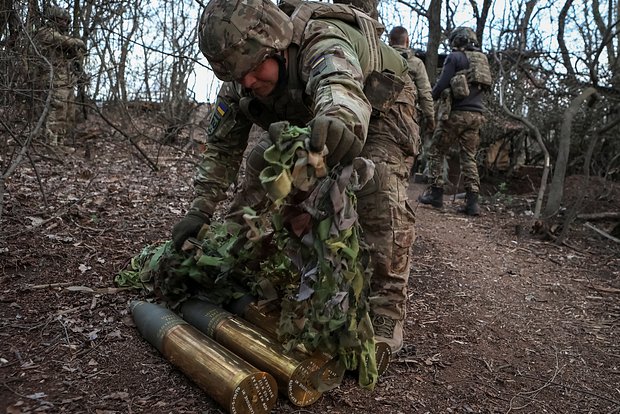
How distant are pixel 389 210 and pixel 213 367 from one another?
1.17 metres

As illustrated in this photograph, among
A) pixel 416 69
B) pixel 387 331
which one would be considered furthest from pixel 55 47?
pixel 416 69

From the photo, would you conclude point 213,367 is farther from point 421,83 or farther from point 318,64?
point 421,83

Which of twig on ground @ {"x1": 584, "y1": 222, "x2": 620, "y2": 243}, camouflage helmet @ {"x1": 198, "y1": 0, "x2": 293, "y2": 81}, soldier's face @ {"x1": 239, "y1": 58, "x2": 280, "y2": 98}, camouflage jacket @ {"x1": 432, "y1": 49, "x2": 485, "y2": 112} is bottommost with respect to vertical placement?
twig on ground @ {"x1": 584, "y1": 222, "x2": 620, "y2": 243}

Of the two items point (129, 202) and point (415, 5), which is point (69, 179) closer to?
point (129, 202)

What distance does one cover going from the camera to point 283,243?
219cm

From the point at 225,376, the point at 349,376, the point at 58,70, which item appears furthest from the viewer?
the point at 58,70

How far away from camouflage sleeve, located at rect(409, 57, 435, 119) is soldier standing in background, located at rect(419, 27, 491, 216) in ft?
0.72

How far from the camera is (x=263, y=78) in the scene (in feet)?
7.76

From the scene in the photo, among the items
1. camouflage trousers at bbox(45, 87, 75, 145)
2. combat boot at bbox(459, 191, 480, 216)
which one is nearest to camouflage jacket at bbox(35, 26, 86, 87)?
camouflage trousers at bbox(45, 87, 75, 145)

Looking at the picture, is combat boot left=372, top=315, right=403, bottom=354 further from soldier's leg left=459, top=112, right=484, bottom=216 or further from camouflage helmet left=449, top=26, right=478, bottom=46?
camouflage helmet left=449, top=26, right=478, bottom=46

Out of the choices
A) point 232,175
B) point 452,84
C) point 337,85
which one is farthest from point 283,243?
point 452,84

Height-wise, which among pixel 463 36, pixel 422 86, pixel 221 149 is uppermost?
pixel 463 36

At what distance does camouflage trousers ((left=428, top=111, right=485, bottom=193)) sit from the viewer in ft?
22.0

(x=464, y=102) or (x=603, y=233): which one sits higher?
(x=464, y=102)
